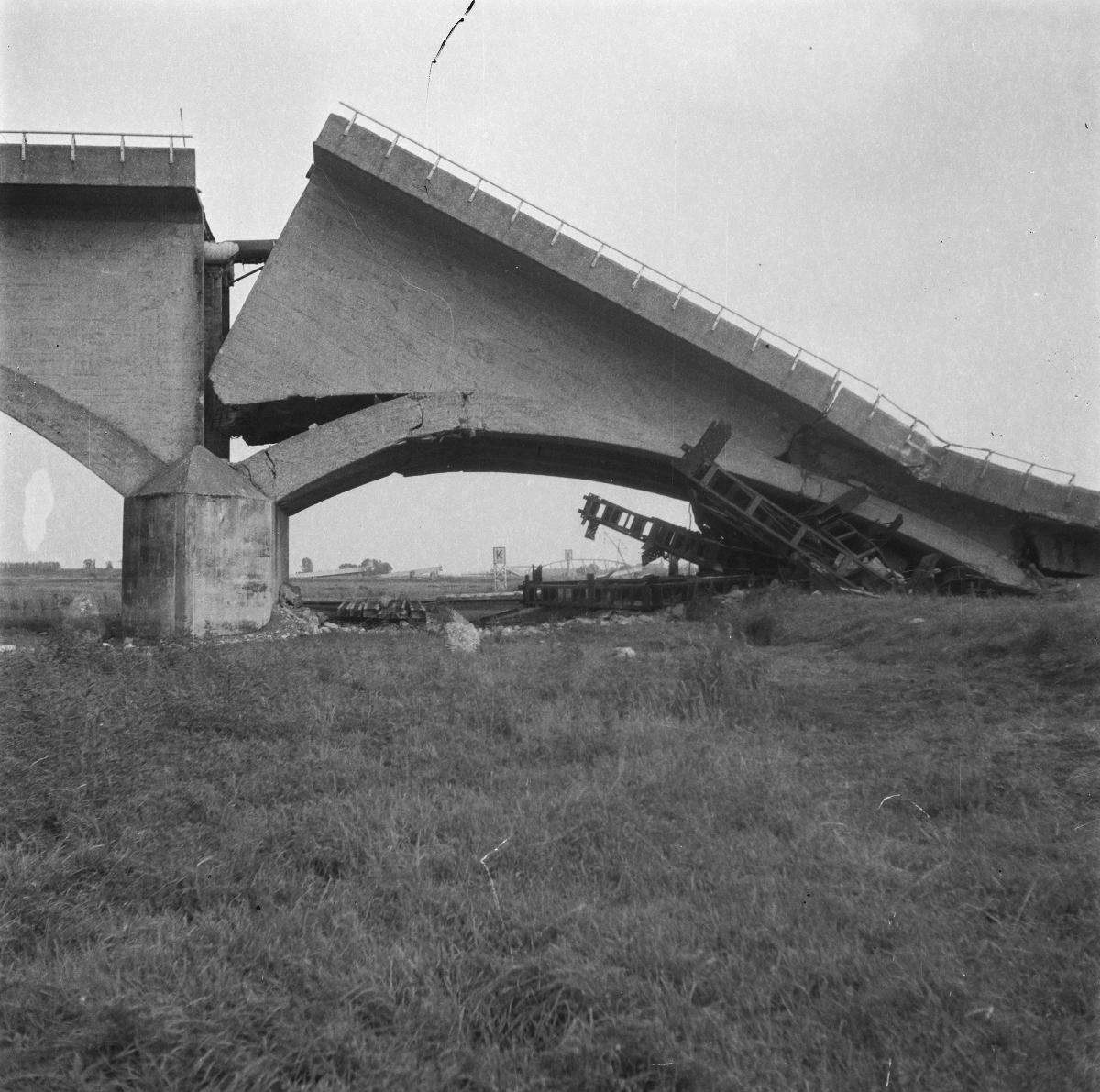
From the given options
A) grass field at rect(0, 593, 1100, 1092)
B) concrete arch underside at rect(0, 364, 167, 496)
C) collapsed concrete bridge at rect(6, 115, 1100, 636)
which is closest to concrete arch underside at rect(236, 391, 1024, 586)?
collapsed concrete bridge at rect(6, 115, 1100, 636)

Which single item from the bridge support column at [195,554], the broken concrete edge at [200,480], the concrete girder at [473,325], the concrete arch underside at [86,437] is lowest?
the bridge support column at [195,554]

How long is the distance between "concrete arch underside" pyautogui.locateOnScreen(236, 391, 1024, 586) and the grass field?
7.21 meters

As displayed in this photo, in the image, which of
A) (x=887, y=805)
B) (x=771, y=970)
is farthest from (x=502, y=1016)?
(x=887, y=805)

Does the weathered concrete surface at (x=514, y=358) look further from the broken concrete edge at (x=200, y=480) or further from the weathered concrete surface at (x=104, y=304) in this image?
the weathered concrete surface at (x=104, y=304)

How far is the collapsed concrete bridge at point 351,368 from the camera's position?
12484 mm

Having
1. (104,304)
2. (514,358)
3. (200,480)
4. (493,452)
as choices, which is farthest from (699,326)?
(104,304)

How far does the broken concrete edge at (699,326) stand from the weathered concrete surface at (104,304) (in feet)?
8.99

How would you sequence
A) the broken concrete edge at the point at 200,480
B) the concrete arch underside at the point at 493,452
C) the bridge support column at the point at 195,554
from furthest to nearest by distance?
1. the concrete arch underside at the point at 493,452
2. the broken concrete edge at the point at 200,480
3. the bridge support column at the point at 195,554

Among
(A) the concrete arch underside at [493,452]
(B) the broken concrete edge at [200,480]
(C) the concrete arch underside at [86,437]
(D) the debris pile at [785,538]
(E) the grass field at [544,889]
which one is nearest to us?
(E) the grass field at [544,889]

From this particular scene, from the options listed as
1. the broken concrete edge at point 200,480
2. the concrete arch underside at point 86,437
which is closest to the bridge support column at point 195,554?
the broken concrete edge at point 200,480

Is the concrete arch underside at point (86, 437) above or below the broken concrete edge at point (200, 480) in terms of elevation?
above

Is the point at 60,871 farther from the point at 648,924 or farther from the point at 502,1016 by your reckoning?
the point at 648,924

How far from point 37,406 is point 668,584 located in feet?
35.1

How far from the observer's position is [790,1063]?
6.94 ft
